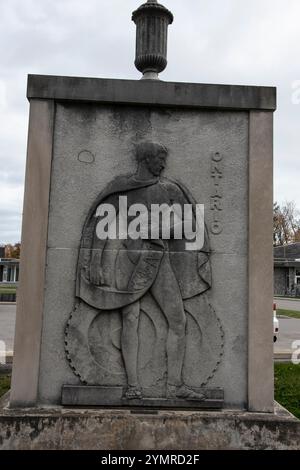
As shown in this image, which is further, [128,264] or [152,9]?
[152,9]

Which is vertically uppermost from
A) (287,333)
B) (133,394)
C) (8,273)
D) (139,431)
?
(8,273)

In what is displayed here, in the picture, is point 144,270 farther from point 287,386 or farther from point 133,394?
point 287,386

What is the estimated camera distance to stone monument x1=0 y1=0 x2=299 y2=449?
381cm

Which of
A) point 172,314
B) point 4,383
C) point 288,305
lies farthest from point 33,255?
point 288,305

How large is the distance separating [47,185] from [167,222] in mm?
1134

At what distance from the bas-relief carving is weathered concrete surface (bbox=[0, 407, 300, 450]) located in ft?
0.78

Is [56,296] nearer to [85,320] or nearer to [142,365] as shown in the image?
[85,320]

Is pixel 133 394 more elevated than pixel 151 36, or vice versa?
pixel 151 36

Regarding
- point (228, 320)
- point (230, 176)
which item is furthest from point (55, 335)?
point (230, 176)

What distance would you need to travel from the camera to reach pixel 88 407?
379 cm

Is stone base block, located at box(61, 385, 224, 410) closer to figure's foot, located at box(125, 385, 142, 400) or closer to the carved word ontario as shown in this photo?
figure's foot, located at box(125, 385, 142, 400)

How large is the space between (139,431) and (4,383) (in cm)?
373

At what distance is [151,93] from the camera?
408 centimetres

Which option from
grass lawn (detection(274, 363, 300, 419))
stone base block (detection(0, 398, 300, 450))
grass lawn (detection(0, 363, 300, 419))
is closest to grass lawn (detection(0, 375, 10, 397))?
grass lawn (detection(0, 363, 300, 419))
